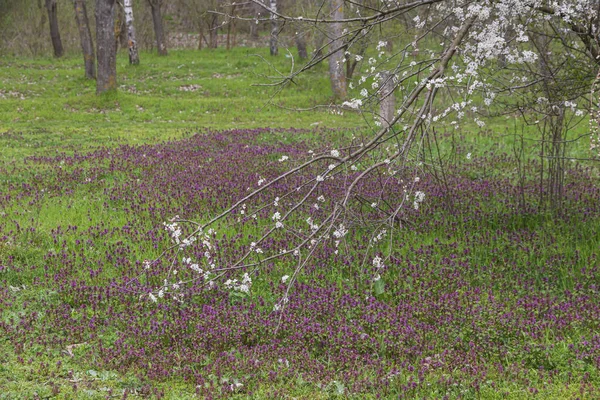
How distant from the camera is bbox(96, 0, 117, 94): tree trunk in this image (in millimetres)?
22844

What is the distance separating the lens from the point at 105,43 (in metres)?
23.2

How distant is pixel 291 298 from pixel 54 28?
3736 centimetres

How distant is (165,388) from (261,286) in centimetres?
238

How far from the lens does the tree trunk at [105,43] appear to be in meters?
22.8

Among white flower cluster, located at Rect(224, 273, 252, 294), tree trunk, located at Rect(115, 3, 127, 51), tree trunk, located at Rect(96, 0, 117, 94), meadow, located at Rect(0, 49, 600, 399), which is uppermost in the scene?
tree trunk, located at Rect(115, 3, 127, 51)

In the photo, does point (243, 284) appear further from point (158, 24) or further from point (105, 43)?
point (158, 24)

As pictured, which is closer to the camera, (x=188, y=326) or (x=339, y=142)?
(x=188, y=326)

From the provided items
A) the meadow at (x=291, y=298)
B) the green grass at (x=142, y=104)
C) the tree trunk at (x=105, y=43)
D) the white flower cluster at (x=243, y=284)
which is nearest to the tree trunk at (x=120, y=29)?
the green grass at (x=142, y=104)

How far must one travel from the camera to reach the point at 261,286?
7.46m

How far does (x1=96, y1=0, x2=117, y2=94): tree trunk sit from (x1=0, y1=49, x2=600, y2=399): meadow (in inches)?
426

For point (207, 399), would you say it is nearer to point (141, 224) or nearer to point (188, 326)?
point (188, 326)

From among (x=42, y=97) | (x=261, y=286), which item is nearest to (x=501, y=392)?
(x=261, y=286)

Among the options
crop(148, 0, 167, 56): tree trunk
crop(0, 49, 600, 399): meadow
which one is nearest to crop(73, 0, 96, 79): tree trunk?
crop(148, 0, 167, 56): tree trunk

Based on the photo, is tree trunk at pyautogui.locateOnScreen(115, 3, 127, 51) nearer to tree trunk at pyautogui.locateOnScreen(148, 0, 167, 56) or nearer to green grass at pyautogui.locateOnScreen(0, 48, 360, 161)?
tree trunk at pyautogui.locateOnScreen(148, 0, 167, 56)
